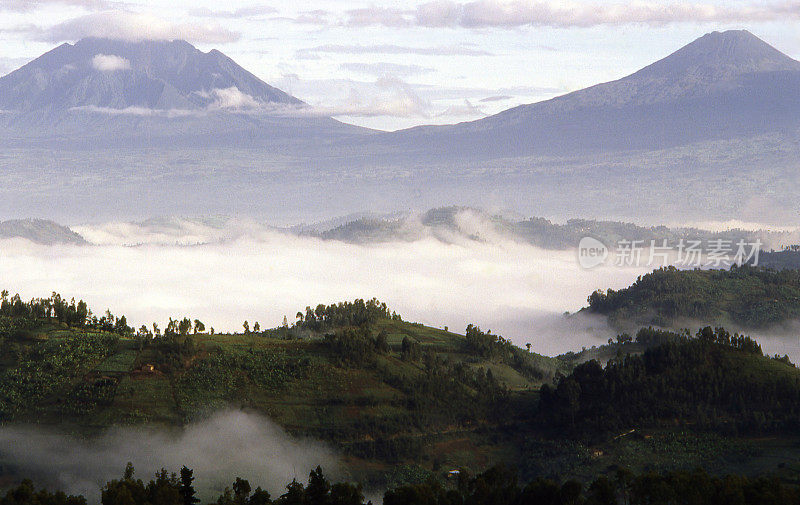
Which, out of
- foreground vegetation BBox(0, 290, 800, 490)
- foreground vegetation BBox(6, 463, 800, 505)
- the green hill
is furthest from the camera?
the green hill

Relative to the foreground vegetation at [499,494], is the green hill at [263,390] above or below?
above

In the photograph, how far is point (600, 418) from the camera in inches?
6777

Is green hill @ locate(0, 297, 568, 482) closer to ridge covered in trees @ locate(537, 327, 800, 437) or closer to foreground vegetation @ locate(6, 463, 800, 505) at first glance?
ridge covered in trees @ locate(537, 327, 800, 437)

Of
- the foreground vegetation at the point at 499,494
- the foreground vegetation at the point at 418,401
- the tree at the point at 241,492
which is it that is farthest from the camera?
the foreground vegetation at the point at 418,401

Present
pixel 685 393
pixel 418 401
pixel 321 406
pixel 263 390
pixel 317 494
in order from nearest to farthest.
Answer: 1. pixel 317 494
2. pixel 685 393
3. pixel 321 406
4. pixel 263 390
5. pixel 418 401

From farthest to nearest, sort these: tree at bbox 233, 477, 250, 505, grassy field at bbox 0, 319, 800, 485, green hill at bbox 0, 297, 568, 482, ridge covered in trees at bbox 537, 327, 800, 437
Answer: green hill at bbox 0, 297, 568, 482 < ridge covered in trees at bbox 537, 327, 800, 437 < grassy field at bbox 0, 319, 800, 485 < tree at bbox 233, 477, 250, 505

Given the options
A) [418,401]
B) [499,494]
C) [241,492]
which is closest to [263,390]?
[418,401]

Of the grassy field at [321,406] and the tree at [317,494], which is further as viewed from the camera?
the grassy field at [321,406]

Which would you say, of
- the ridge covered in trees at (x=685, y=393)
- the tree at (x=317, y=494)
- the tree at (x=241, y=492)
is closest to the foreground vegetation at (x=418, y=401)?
the ridge covered in trees at (x=685, y=393)

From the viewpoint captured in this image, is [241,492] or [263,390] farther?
[263,390]

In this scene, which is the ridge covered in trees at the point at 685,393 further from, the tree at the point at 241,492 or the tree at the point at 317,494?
the tree at the point at 241,492

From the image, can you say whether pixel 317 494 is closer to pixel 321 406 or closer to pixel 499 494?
pixel 499 494

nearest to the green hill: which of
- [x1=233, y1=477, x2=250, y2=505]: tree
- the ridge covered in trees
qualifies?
the ridge covered in trees

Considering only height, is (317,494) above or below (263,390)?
below
